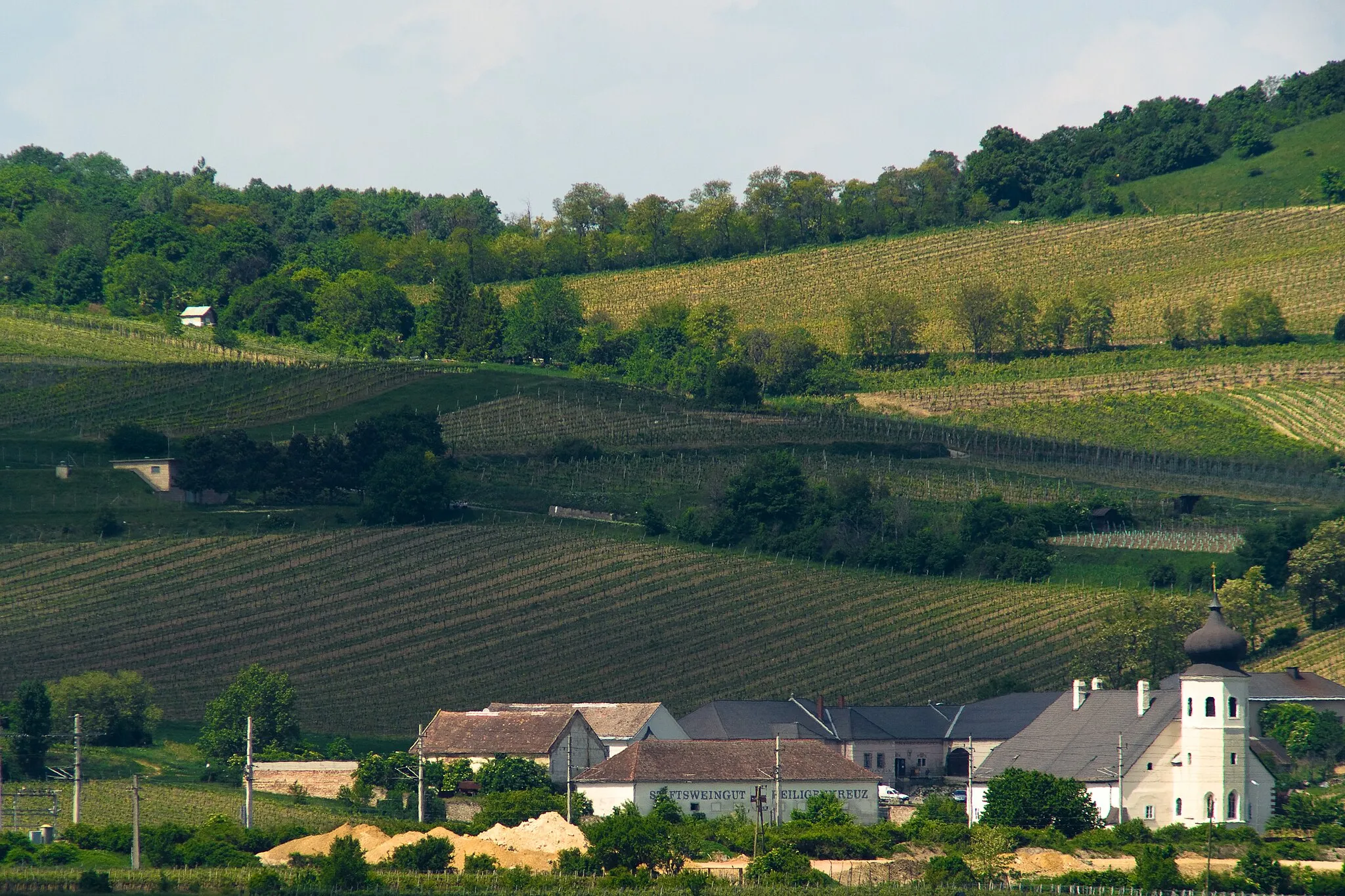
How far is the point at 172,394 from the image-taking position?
130 meters

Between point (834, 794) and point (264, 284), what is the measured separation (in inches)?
4476

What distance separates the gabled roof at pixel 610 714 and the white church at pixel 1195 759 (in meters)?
15.1

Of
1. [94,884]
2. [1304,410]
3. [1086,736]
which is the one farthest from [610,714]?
[1304,410]

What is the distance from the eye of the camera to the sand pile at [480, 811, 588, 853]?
6106 cm

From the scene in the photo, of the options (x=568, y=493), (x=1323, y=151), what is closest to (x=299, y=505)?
(x=568, y=493)

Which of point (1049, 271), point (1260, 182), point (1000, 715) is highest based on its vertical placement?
point (1260, 182)

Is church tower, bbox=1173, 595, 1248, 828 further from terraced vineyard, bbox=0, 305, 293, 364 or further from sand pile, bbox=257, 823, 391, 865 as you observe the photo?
terraced vineyard, bbox=0, 305, 293, 364

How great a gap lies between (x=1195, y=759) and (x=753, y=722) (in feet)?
66.9

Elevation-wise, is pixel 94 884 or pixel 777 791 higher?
pixel 94 884

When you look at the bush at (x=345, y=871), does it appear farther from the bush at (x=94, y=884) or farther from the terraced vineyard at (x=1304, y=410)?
the terraced vineyard at (x=1304, y=410)

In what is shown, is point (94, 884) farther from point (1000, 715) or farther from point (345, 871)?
point (1000, 715)

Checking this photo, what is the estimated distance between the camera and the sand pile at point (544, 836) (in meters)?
61.1

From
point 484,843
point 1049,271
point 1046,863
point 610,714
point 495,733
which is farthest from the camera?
point 1049,271

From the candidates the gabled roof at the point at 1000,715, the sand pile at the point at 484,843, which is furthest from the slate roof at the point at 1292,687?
the sand pile at the point at 484,843
